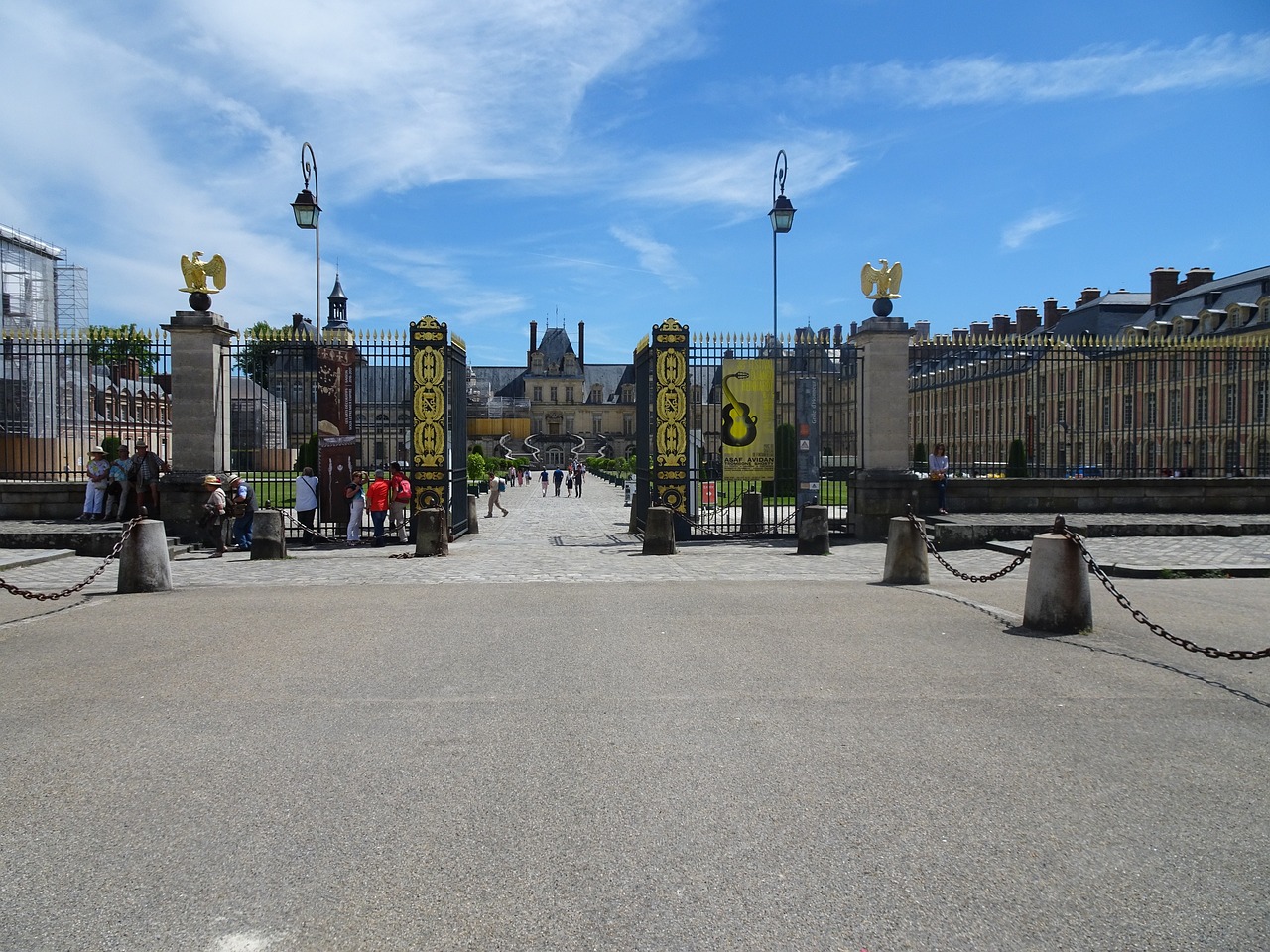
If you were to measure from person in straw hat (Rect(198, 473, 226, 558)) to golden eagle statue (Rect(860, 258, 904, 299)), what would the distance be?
1109 centimetres

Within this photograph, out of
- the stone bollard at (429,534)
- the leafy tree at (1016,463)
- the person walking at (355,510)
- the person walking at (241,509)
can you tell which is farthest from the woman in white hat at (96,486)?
the leafy tree at (1016,463)

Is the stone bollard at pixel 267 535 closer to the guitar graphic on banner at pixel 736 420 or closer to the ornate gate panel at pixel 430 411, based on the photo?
the ornate gate panel at pixel 430 411

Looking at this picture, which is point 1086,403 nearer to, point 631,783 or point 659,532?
point 659,532

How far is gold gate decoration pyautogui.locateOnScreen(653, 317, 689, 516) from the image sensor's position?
17672 millimetres

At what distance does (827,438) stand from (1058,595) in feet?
41.7

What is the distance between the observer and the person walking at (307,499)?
17.1 m

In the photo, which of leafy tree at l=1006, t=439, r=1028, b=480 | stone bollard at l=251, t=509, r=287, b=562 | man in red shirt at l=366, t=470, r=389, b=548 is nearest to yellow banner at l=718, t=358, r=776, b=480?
leafy tree at l=1006, t=439, r=1028, b=480

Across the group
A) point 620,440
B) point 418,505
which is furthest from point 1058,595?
point 620,440

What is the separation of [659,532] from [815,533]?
233 centimetres

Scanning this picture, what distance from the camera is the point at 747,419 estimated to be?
58.1 ft

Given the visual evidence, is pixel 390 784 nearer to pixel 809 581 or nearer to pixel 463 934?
pixel 463 934

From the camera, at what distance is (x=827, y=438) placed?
20.7m

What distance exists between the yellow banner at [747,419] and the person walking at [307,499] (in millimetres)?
7042

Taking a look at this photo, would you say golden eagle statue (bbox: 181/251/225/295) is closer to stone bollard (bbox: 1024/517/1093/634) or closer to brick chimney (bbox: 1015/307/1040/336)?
stone bollard (bbox: 1024/517/1093/634)
